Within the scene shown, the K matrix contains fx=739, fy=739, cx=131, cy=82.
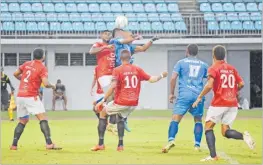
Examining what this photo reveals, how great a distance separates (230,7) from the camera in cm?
4081

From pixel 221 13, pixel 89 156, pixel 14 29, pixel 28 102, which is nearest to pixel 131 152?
pixel 89 156

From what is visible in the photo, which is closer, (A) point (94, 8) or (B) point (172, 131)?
(B) point (172, 131)

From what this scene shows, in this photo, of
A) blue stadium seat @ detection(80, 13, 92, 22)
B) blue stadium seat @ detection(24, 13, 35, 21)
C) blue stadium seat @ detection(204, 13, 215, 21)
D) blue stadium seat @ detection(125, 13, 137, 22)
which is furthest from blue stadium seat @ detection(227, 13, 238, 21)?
blue stadium seat @ detection(24, 13, 35, 21)

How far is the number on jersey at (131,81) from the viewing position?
13.9 metres

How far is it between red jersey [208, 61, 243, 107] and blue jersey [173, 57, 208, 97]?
5.21ft

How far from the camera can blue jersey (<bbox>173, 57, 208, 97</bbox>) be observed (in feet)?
46.0

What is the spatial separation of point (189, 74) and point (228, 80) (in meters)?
1.73

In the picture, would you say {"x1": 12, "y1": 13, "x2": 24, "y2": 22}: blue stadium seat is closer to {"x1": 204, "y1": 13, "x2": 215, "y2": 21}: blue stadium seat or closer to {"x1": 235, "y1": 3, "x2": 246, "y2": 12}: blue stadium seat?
{"x1": 204, "y1": 13, "x2": 215, "y2": 21}: blue stadium seat

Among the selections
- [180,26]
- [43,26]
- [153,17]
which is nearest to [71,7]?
[43,26]

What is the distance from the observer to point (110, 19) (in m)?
38.3

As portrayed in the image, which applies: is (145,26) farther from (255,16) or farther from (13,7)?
(13,7)

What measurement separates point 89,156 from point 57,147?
163 centimetres

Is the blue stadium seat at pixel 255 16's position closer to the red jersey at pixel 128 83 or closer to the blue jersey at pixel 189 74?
the blue jersey at pixel 189 74

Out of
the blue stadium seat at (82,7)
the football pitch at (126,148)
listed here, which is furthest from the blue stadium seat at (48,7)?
the football pitch at (126,148)
